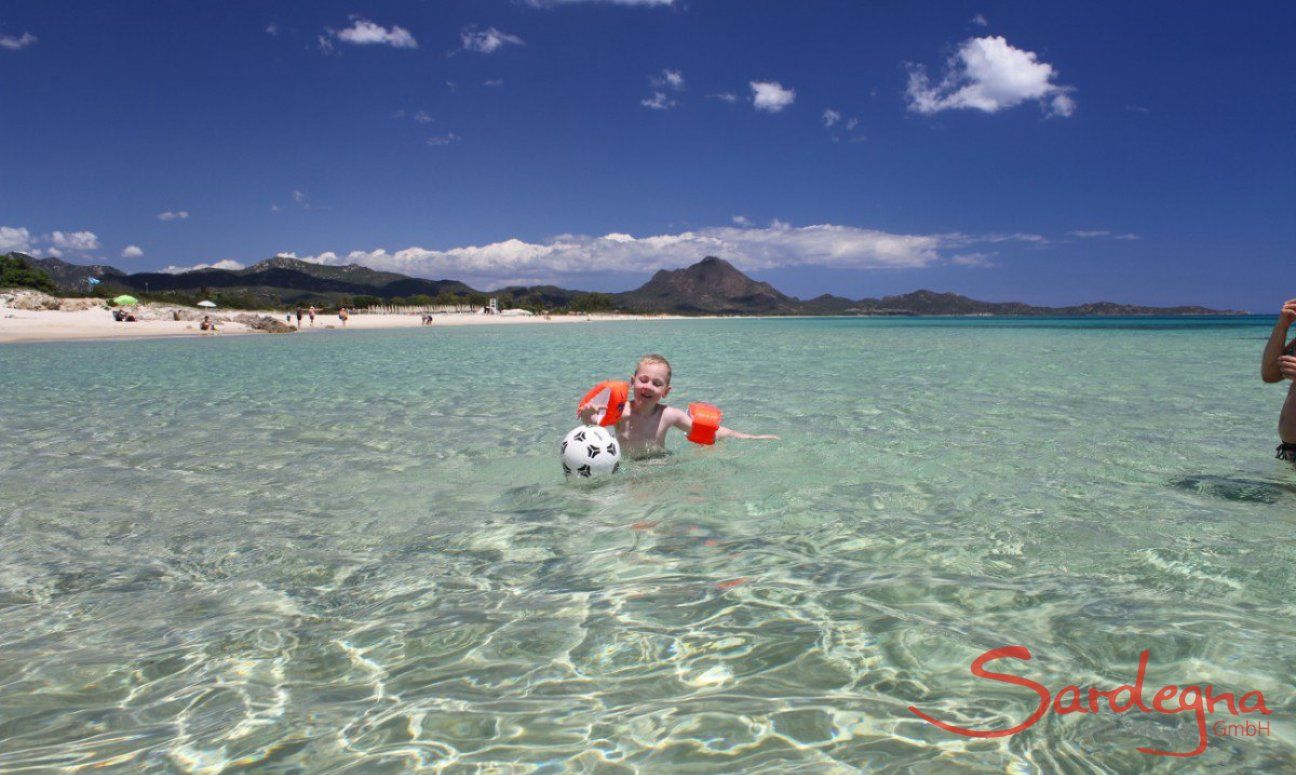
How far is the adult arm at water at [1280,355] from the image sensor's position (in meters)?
5.06

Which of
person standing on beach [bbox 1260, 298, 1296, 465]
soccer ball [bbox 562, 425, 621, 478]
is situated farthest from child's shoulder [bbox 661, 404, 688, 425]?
person standing on beach [bbox 1260, 298, 1296, 465]

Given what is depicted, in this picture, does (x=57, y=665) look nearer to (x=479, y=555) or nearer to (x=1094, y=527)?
(x=479, y=555)

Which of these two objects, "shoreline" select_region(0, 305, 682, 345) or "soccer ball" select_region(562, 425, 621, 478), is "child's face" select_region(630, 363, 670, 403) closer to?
"soccer ball" select_region(562, 425, 621, 478)

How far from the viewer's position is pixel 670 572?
399 centimetres

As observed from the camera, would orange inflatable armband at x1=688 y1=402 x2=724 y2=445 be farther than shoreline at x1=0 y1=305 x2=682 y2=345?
No

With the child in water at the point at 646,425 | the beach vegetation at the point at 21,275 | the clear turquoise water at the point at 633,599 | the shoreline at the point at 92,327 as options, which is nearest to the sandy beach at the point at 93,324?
the shoreline at the point at 92,327

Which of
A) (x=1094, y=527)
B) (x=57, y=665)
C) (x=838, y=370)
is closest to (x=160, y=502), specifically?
(x=57, y=665)

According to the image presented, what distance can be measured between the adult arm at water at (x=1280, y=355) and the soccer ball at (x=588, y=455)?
496cm

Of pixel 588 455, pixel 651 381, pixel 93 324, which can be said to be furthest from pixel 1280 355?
pixel 93 324

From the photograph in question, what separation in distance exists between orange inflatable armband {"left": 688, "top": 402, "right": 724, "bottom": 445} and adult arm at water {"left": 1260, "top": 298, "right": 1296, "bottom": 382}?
4.16 m

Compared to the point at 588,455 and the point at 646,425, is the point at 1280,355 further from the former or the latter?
the point at 588,455

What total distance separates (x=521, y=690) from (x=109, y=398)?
44.0 feet

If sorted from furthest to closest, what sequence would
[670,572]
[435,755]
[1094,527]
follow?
[1094,527], [670,572], [435,755]

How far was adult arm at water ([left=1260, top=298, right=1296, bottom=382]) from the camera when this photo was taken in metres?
5.06
